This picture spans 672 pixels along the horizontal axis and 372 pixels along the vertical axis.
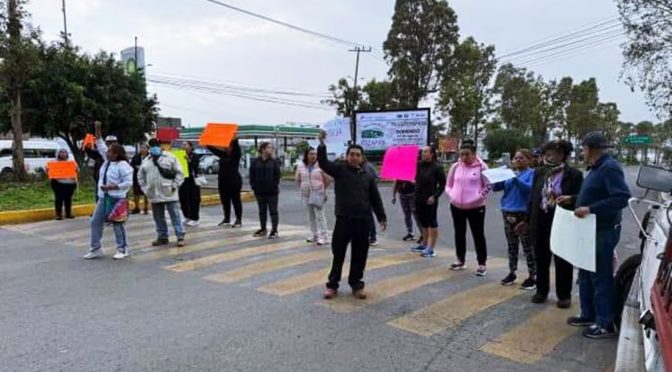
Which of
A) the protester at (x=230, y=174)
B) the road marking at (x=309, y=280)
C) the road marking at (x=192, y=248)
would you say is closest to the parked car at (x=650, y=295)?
the road marking at (x=309, y=280)

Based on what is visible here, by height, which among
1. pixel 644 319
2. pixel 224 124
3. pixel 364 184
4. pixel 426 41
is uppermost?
pixel 426 41

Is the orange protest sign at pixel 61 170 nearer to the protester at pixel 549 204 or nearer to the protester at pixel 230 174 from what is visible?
the protester at pixel 230 174

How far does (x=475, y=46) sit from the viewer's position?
4853cm

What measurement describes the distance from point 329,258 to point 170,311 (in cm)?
313

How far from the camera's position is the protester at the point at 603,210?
495 cm

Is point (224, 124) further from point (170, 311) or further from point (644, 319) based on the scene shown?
point (644, 319)

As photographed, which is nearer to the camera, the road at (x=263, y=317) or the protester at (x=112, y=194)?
the road at (x=263, y=317)

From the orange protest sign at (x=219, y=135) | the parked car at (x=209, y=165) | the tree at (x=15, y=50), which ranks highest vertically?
the tree at (x=15, y=50)

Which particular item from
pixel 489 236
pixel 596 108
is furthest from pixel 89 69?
pixel 596 108

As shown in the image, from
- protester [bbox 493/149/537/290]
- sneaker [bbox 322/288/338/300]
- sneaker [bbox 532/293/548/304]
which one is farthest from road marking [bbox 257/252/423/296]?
sneaker [bbox 532/293/548/304]

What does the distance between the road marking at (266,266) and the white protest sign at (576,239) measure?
150 inches

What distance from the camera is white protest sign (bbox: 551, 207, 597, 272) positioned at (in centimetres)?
497

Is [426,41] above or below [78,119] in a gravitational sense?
above

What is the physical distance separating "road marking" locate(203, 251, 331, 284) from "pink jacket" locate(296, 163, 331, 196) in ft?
4.34
